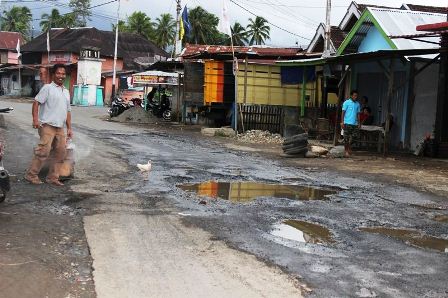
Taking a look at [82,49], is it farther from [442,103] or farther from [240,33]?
[442,103]

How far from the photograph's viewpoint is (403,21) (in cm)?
1794

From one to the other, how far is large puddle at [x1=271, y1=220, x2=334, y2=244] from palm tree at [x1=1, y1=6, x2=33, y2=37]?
8488 cm

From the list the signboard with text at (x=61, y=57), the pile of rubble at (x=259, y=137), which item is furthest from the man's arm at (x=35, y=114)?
the signboard with text at (x=61, y=57)

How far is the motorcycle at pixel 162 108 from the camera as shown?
3216 cm

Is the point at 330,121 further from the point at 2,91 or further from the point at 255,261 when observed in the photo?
the point at 2,91

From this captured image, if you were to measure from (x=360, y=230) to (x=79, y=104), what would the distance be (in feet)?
153

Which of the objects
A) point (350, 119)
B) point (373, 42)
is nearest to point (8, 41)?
point (373, 42)

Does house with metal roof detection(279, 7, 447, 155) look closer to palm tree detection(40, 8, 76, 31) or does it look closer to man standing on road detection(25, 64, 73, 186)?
man standing on road detection(25, 64, 73, 186)

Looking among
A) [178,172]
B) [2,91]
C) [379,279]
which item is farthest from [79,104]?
[379,279]

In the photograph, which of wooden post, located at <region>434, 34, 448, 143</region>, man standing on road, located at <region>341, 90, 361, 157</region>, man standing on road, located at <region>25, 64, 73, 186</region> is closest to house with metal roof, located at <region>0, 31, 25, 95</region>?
man standing on road, located at <region>341, 90, 361, 157</region>

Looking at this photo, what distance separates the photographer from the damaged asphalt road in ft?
14.6

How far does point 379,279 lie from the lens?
4.72m

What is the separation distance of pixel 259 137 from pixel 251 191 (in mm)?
11986

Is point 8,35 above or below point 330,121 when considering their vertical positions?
above
